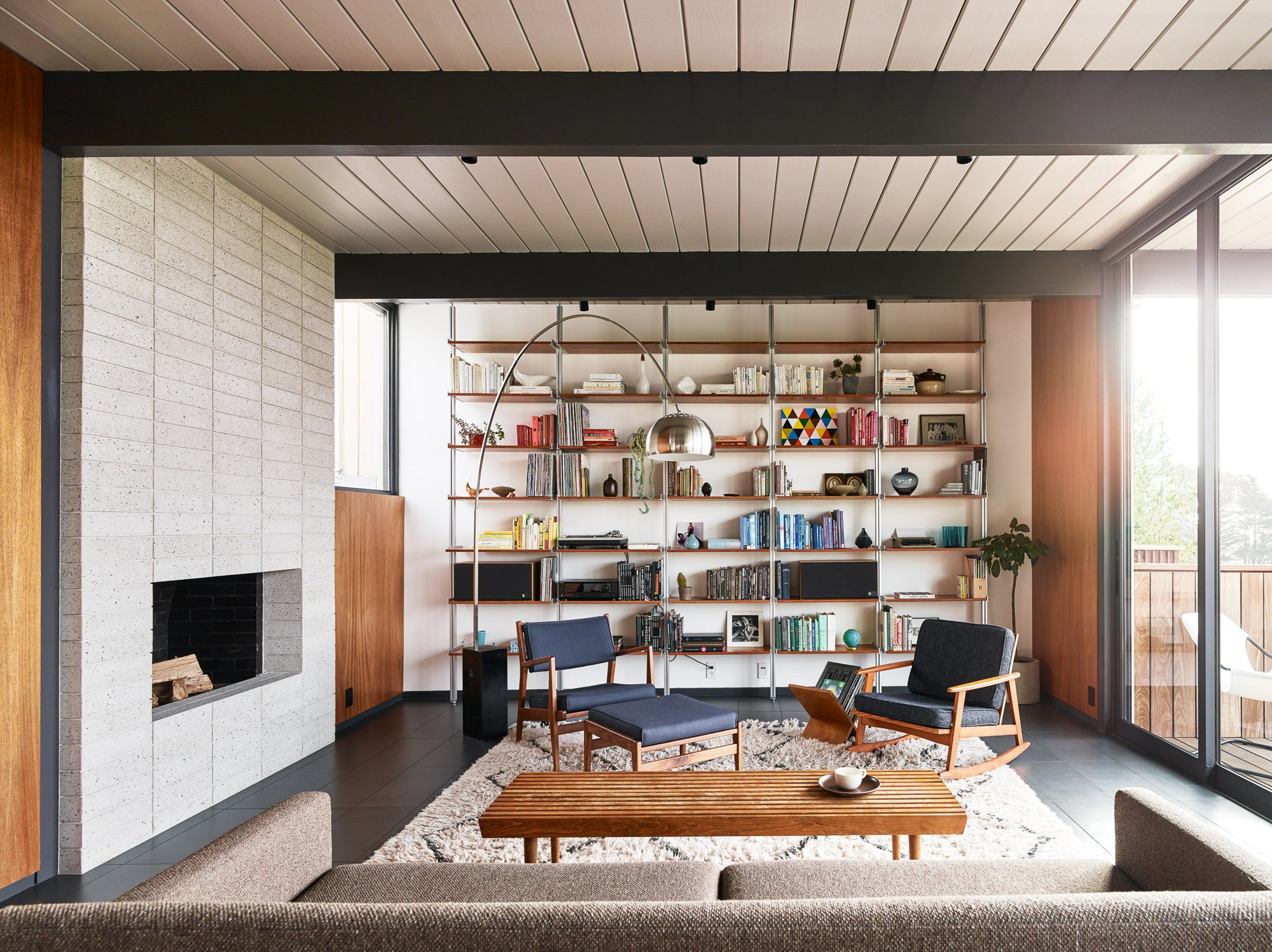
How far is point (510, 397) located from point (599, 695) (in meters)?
2.71

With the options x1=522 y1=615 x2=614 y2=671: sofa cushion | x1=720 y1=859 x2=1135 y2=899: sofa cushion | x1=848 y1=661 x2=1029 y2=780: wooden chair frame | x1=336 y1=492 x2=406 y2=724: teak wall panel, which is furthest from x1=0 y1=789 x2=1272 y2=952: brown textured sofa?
x1=336 y1=492 x2=406 y2=724: teak wall panel

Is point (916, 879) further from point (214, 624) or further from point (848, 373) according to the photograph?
point (848, 373)

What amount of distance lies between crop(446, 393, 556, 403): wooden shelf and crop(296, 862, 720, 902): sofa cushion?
14.6ft

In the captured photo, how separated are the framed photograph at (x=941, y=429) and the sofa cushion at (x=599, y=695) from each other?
10.3 ft

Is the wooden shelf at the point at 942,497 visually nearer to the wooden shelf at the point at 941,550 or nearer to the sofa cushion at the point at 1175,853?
the wooden shelf at the point at 941,550

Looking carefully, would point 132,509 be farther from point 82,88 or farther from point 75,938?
point 75,938

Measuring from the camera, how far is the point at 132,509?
3.41 meters

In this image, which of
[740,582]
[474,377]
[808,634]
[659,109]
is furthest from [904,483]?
[659,109]

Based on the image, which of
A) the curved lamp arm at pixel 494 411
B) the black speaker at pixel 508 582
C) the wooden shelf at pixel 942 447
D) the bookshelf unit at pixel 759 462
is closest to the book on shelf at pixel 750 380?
the bookshelf unit at pixel 759 462

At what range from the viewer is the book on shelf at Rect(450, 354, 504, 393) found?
247 inches

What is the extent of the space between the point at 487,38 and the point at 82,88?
5.18 feet

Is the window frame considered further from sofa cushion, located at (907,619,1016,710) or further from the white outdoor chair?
the white outdoor chair

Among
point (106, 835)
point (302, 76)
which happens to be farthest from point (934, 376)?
point (106, 835)

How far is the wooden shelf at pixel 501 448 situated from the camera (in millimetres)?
6273
